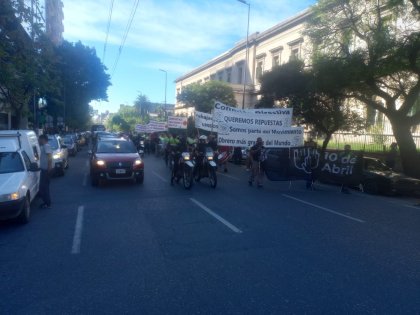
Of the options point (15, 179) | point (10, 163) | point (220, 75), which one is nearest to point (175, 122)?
point (10, 163)

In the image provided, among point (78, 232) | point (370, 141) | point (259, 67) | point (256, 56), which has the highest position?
point (256, 56)

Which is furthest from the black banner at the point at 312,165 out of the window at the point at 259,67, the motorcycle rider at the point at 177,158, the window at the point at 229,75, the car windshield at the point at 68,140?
the window at the point at 229,75

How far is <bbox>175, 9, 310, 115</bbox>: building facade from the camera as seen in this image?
38.8 meters

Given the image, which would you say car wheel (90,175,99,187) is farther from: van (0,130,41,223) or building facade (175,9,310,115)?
building facade (175,9,310,115)

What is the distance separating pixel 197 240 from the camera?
6758 millimetres

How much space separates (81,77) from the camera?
4762 cm

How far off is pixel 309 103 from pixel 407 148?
631cm

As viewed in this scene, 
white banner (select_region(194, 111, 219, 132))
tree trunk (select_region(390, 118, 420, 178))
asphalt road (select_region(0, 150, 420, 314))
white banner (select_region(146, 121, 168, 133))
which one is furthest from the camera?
white banner (select_region(146, 121, 168, 133))

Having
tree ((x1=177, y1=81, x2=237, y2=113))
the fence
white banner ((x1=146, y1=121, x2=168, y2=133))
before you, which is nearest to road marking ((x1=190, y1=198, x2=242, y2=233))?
the fence

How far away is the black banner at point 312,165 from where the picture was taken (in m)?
13.5

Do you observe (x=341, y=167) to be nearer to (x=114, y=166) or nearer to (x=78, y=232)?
(x=114, y=166)

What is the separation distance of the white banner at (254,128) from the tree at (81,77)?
3529 centimetres

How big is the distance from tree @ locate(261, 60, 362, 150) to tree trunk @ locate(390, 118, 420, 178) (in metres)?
4.23

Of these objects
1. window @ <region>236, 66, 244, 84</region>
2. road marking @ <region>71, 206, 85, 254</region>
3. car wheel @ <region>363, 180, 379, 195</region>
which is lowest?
road marking @ <region>71, 206, 85, 254</region>
